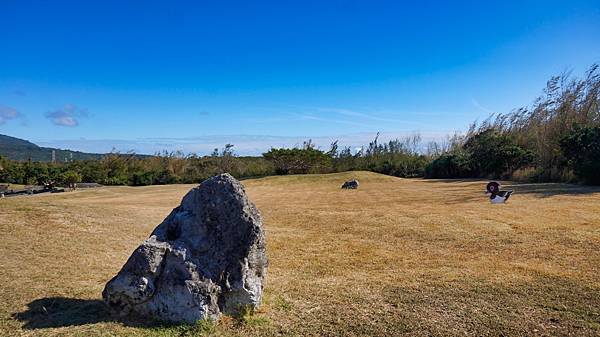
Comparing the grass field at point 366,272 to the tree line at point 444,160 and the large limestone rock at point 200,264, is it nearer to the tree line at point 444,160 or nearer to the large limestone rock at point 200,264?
the large limestone rock at point 200,264

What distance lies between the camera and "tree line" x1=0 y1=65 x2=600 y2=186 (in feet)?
68.7

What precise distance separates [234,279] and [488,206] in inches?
417

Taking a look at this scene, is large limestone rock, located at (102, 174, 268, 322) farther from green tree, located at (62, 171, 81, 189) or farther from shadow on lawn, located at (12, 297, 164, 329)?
green tree, located at (62, 171, 81, 189)

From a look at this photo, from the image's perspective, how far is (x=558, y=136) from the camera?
75.2 feet

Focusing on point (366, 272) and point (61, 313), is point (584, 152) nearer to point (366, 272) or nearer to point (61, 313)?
point (366, 272)

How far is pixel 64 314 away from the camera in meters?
4.31

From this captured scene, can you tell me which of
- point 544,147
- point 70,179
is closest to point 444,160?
point 544,147

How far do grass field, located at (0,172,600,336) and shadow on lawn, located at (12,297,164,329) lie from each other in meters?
0.02

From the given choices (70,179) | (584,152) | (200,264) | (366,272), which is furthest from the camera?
(70,179)

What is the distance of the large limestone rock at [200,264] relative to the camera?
4109mm

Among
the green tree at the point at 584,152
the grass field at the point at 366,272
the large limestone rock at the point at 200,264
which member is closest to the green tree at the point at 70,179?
the grass field at the point at 366,272

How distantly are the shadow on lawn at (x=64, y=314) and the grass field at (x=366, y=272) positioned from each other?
0.02 m

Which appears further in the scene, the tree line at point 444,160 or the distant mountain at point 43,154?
the distant mountain at point 43,154

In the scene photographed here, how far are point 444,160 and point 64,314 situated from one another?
28369 millimetres
